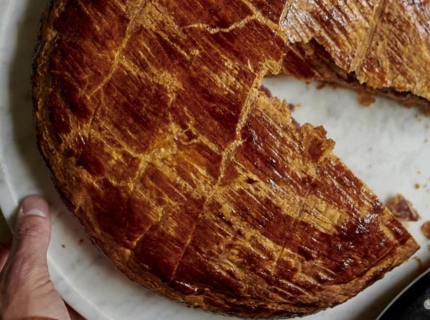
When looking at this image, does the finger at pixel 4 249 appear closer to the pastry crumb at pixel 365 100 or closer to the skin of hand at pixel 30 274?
the skin of hand at pixel 30 274

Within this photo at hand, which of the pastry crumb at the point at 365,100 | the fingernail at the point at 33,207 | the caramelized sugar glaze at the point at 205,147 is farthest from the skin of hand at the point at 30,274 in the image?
the pastry crumb at the point at 365,100

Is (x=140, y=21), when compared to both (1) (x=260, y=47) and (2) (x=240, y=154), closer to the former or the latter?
(1) (x=260, y=47)

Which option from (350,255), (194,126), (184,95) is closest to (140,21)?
(184,95)

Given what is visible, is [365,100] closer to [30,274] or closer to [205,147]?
[205,147]

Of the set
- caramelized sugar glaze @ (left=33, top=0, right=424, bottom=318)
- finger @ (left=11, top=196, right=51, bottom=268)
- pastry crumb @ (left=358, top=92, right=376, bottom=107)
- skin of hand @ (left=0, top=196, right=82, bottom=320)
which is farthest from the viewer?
pastry crumb @ (left=358, top=92, right=376, bottom=107)

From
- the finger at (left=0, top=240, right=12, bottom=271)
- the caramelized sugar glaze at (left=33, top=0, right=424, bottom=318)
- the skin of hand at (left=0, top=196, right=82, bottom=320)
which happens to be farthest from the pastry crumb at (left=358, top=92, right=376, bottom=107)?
the finger at (left=0, top=240, right=12, bottom=271)

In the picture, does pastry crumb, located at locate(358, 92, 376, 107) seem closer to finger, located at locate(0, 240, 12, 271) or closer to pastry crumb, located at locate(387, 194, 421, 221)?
pastry crumb, located at locate(387, 194, 421, 221)

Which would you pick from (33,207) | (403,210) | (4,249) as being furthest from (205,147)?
(4,249)
